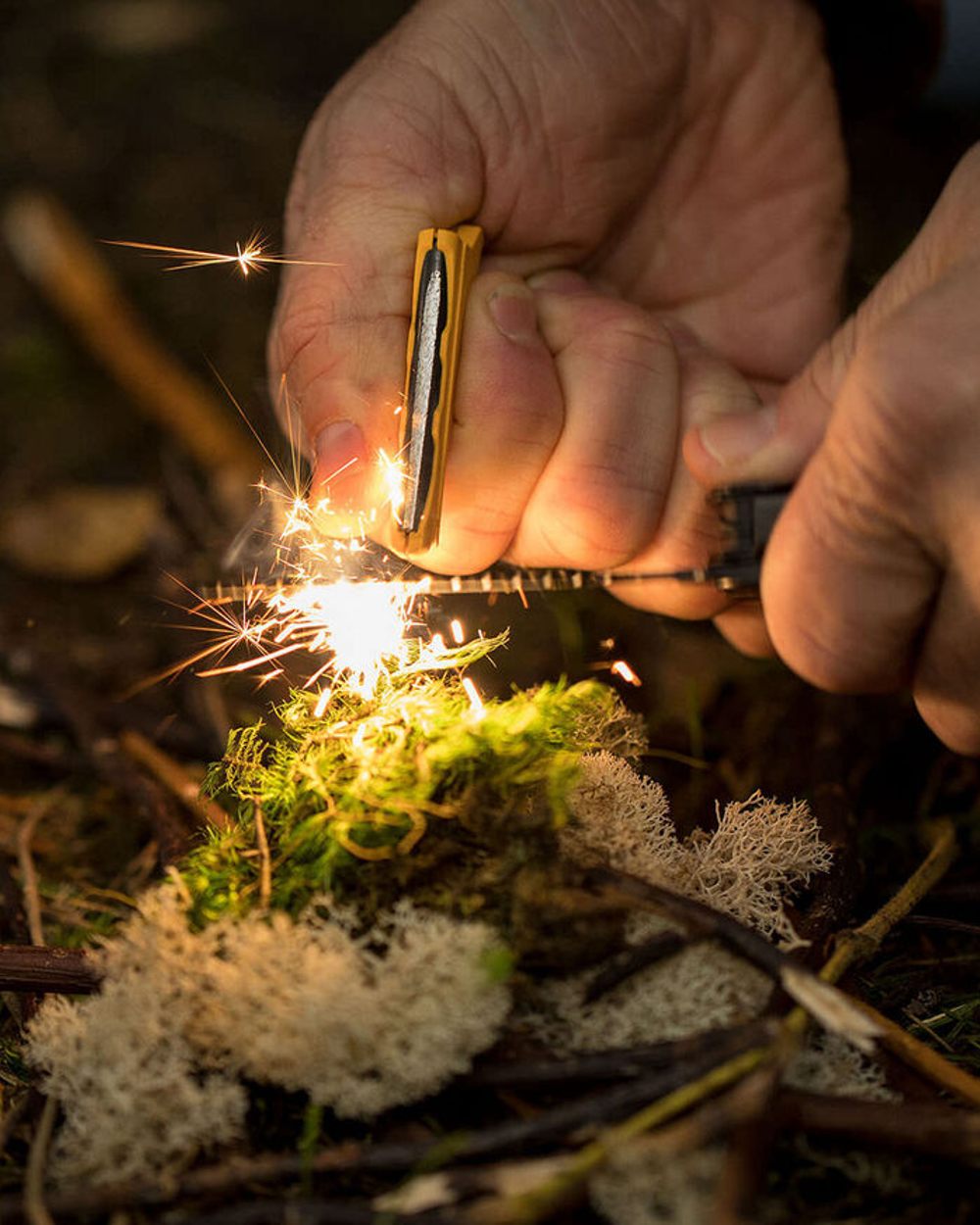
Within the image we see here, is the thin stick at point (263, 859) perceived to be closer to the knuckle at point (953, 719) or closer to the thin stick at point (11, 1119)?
the thin stick at point (11, 1119)

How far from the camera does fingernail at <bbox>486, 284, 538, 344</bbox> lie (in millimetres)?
2047

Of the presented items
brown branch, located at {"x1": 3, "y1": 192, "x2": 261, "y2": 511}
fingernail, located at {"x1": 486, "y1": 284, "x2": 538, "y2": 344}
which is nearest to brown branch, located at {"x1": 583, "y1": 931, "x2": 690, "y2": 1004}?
fingernail, located at {"x1": 486, "y1": 284, "x2": 538, "y2": 344}

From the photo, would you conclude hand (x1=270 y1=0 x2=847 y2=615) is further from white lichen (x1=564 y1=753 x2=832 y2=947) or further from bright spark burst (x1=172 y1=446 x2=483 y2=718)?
white lichen (x1=564 y1=753 x2=832 y2=947)

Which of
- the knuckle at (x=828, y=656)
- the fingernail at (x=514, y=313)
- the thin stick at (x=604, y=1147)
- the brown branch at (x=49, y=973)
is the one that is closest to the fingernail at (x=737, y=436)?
the knuckle at (x=828, y=656)

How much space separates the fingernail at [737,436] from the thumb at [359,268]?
0.56m

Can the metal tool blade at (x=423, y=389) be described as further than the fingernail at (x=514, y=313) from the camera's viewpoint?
No

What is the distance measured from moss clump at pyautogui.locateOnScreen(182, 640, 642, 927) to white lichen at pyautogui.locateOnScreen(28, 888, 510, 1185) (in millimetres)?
66

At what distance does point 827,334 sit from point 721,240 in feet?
1.35

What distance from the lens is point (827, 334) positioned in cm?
303

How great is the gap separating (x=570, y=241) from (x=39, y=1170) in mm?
2205

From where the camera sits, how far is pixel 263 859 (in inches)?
53.2

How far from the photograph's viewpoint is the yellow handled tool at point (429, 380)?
182 cm

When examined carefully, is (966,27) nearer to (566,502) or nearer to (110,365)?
(566,502)

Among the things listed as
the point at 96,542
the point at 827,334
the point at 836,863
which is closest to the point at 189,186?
the point at 96,542
